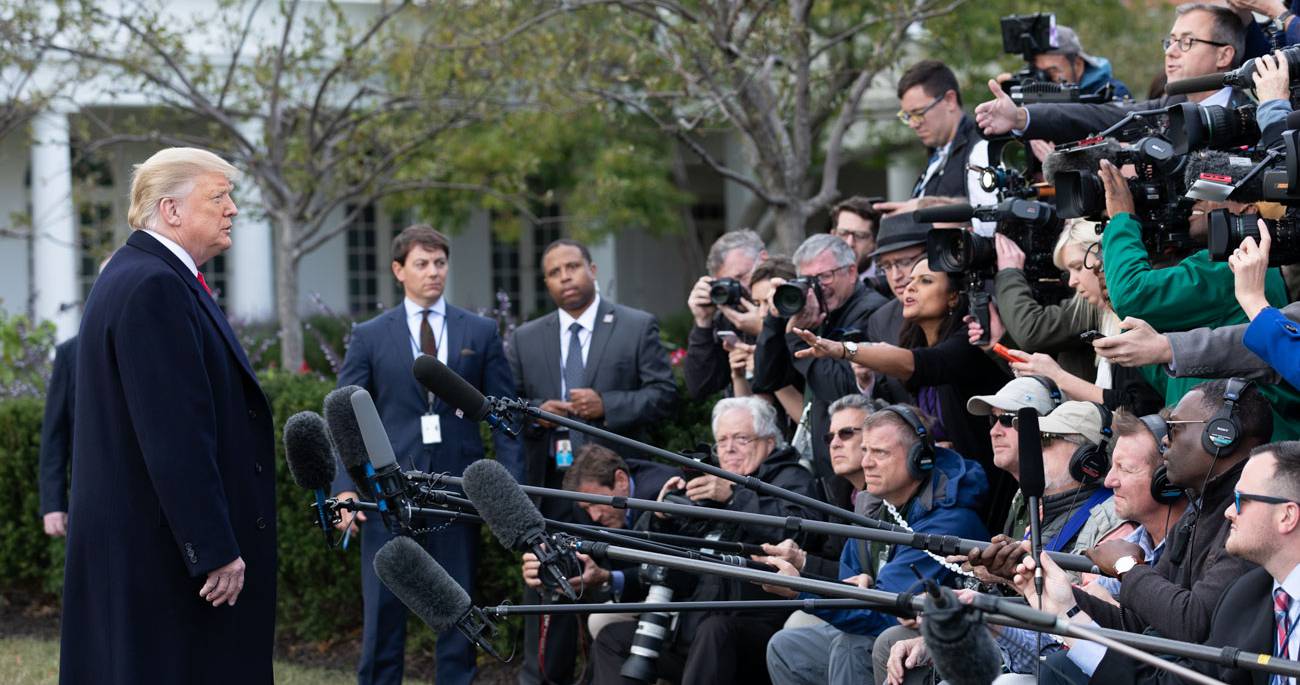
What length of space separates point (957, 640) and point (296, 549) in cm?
661

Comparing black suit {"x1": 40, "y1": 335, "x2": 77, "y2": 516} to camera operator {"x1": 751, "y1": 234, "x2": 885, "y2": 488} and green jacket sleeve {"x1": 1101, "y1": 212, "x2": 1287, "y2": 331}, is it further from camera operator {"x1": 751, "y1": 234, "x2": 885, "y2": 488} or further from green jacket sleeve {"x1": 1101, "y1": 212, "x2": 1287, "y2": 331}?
green jacket sleeve {"x1": 1101, "y1": 212, "x2": 1287, "y2": 331}

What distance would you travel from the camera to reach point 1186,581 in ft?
15.3

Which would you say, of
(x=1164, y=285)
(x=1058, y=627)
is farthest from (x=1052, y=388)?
(x=1058, y=627)

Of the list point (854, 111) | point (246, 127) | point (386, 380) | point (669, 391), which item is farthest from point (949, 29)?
point (246, 127)

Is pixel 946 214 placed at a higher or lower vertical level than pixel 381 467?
higher

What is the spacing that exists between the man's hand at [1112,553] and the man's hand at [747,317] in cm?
266

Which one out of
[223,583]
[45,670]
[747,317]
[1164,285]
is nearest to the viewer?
[223,583]

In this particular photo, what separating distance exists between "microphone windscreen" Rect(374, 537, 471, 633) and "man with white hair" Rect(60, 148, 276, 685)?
3.80 feet

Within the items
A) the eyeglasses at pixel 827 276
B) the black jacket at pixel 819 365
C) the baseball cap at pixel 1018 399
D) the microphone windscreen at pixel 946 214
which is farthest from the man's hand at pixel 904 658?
the eyeglasses at pixel 827 276

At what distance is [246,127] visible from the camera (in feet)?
62.0

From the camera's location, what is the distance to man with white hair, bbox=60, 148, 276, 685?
4840 mm

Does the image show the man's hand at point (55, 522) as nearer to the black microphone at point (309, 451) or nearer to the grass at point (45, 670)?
the grass at point (45, 670)

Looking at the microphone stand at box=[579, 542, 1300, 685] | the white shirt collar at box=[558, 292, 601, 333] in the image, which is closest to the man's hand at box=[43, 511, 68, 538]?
the white shirt collar at box=[558, 292, 601, 333]

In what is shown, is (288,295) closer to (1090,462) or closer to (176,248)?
(176,248)
